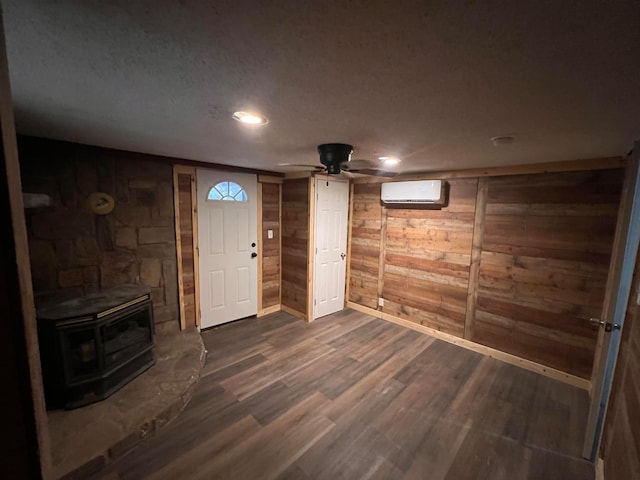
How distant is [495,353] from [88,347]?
13.0ft

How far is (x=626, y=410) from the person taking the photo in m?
1.41

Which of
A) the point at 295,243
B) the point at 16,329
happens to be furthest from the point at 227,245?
the point at 16,329

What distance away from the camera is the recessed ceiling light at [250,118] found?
1.49m

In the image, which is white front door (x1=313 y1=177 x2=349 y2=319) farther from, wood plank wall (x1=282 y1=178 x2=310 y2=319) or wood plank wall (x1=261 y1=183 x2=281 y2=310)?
wood plank wall (x1=261 y1=183 x2=281 y2=310)

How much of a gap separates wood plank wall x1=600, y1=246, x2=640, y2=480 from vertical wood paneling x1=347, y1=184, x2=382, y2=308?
2.67 metres

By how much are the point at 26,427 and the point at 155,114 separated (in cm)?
151

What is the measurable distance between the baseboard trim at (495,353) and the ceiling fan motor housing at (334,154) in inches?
107

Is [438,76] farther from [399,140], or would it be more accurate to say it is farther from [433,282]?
[433,282]

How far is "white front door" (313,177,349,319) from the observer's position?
397cm

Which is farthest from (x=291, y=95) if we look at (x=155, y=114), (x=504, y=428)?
(x=504, y=428)

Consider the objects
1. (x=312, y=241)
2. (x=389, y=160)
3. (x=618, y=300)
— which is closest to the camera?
(x=618, y=300)

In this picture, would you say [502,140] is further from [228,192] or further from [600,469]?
[228,192]

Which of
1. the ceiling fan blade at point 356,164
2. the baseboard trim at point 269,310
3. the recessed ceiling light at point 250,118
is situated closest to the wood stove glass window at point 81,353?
the recessed ceiling light at point 250,118

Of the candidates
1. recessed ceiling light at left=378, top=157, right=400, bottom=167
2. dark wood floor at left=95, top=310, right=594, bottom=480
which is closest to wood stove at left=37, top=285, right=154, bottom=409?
dark wood floor at left=95, top=310, right=594, bottom=480
